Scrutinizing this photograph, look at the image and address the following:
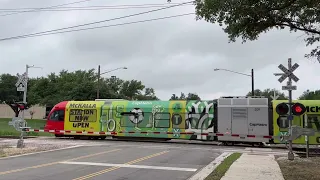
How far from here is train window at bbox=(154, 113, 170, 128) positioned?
28594 millimetres

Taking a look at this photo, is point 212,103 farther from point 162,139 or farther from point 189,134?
point 162,139

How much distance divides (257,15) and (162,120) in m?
19.8

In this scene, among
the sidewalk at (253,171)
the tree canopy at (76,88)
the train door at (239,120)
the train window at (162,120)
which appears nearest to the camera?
the sidewalk at (253,171)

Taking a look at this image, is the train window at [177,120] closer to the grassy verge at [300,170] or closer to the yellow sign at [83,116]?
the yellow sign at [83,116]

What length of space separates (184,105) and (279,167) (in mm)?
14763

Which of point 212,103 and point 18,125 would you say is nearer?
point 18,125

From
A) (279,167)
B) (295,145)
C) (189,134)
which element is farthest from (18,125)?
(295,145)

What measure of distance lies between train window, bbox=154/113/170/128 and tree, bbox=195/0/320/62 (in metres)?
17.8

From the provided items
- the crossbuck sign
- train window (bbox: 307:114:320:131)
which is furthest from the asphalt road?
train window (bbox: 307:114:320:131)

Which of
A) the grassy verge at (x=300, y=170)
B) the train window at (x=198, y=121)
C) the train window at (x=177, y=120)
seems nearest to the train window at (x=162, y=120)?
the train window at (x=177, y=120)

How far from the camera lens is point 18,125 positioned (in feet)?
69.2

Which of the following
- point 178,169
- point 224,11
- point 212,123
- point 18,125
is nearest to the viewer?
point 224,11

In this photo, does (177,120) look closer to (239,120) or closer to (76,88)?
A: (239,120)

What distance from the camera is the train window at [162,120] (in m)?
28.6
